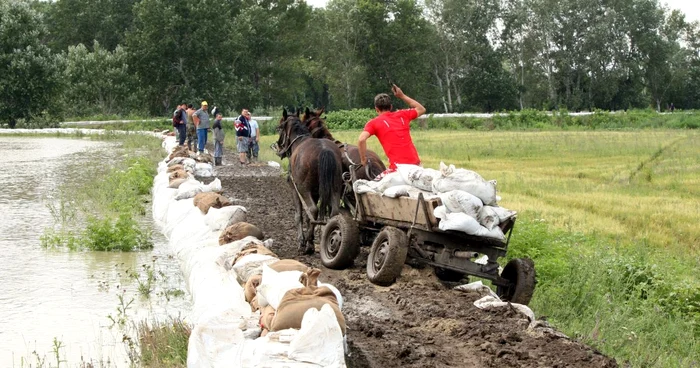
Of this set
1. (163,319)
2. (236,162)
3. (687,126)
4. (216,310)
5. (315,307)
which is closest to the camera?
(315,307)

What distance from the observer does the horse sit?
11.6 meters

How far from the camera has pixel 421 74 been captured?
260ft

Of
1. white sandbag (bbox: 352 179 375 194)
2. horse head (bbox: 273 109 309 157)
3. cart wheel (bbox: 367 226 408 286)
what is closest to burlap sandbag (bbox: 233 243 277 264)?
cart wheel (bbox: 367 226 408 286)

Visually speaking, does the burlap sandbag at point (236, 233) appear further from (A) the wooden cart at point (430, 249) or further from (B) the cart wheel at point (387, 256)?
(B) the cart wheel at point (387, 256)

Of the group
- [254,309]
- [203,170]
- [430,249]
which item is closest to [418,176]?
[430,249]

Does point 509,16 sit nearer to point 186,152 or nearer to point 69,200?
point 186,152

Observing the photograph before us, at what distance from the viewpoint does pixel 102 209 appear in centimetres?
1870

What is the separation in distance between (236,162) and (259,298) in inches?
833

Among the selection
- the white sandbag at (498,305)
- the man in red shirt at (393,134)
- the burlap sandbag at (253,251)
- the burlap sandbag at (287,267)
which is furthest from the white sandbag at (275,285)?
the man in red shirt at (393,134)

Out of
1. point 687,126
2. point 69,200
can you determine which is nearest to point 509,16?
point 687,126

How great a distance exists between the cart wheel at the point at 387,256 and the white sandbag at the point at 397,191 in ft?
1.08

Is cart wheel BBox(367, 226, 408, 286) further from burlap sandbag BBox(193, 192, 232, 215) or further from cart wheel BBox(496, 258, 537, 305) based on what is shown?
burlap sandbag BBox(193, 192, 232, 215)

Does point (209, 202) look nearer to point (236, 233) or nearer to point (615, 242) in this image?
point (236, 233)

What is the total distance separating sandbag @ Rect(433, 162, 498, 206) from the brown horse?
2.14 meters
